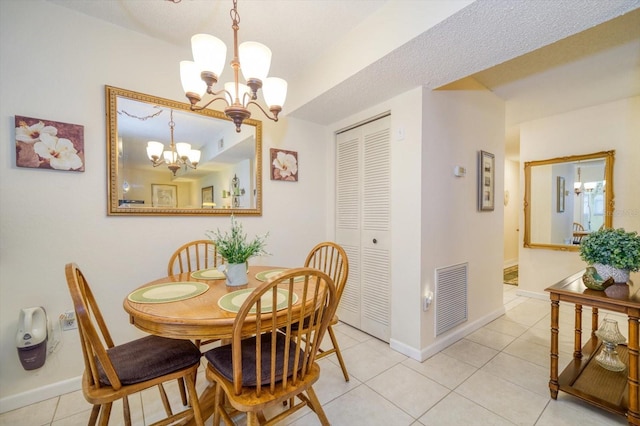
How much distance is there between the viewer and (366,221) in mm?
2660

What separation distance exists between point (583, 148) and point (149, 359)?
4.87 metres

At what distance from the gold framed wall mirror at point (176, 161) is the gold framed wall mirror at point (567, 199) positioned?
3.84m

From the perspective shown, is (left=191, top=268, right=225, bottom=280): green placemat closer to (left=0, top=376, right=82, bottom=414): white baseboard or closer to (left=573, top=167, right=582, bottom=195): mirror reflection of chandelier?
(left=0, top=376, right=82, bottom=414): white baseboard

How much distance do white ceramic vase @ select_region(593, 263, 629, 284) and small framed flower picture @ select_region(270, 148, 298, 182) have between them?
2.48m

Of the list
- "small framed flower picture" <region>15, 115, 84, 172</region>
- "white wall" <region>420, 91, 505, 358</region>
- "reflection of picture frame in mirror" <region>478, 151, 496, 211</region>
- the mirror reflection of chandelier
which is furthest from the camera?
the mirror reflection of chandelier

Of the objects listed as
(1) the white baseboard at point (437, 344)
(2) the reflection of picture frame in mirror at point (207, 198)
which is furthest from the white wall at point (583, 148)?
(2) the reflection of picture frame in mirror at point (207, 198)

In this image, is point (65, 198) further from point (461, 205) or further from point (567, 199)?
point (567, 199)

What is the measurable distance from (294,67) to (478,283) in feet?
9.46

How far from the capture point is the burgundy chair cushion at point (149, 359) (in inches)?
44.2

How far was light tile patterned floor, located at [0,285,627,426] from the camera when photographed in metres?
1.50

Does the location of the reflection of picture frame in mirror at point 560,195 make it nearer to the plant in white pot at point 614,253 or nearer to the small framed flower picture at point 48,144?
the plant in white pot at point 614,253

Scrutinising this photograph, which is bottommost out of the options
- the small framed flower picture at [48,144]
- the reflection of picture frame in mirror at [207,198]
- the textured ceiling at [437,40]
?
the reflection of picture frame in mirror at [207,198]

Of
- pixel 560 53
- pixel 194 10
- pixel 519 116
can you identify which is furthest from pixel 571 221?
pixel 194 10

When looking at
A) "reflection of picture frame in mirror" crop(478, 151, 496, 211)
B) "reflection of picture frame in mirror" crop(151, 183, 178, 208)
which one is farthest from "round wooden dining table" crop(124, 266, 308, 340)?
"reflection of picture frame in mirror" crop(478, 151, 496, 211)
